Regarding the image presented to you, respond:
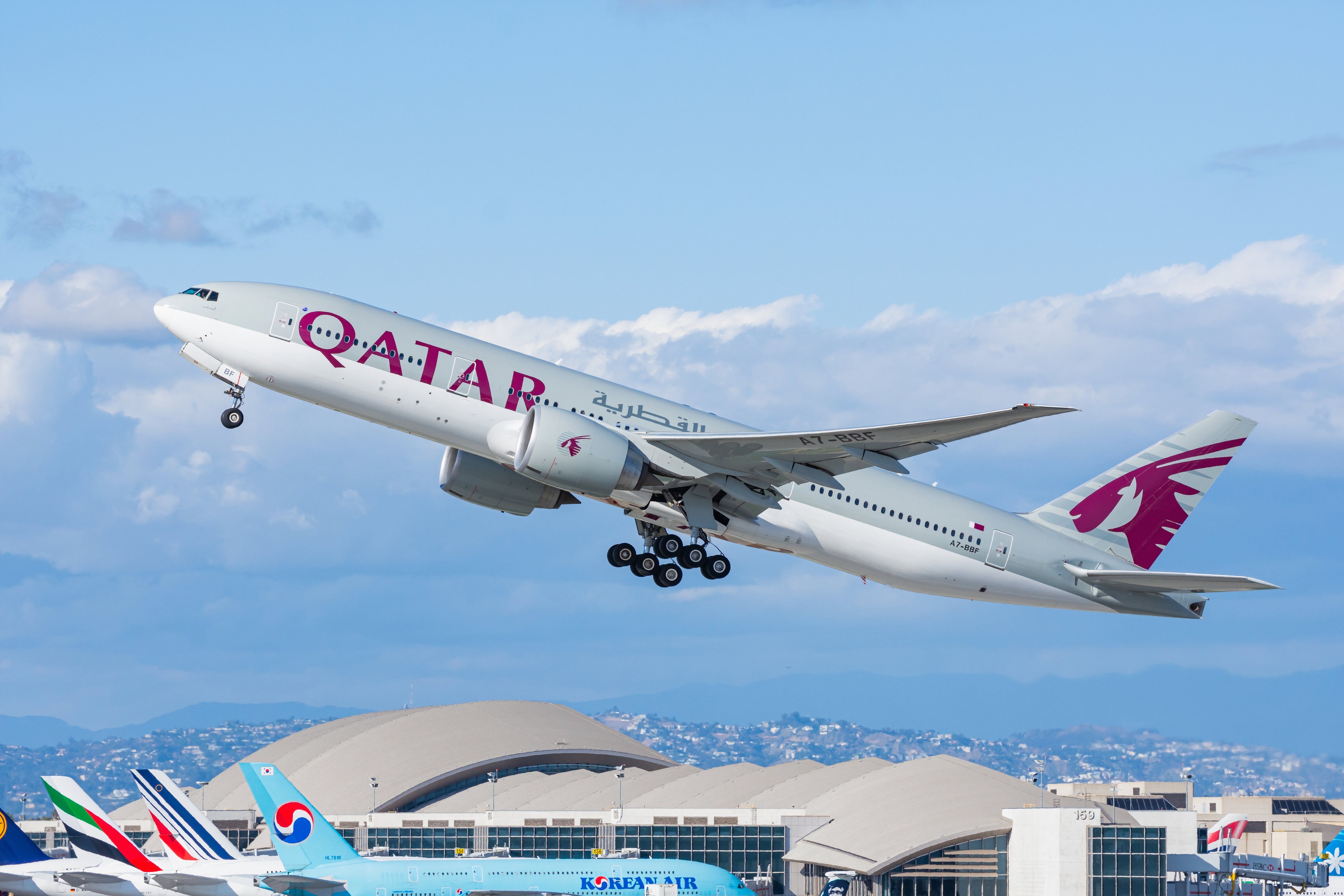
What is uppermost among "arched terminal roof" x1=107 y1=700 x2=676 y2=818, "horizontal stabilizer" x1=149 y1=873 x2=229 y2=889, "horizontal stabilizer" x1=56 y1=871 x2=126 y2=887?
"arched terminal roof" x1=107 y1=700 x2=676 y2=818

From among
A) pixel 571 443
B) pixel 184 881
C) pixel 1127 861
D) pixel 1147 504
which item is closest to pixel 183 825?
pixel 184 881

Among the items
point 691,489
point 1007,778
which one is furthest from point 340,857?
point 1007,778

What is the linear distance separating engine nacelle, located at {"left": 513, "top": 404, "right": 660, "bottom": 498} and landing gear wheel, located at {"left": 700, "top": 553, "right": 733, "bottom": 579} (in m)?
5.51

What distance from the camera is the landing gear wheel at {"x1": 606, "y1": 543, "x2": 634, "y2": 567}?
46625 millimetres

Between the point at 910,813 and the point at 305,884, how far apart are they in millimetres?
39388

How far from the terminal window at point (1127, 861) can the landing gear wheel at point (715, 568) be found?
31301 mm

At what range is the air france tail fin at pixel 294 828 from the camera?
5269 cm

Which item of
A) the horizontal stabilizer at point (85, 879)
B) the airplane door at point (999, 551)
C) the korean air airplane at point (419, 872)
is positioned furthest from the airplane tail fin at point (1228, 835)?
the horizontal stabilizer at point (85, 879)

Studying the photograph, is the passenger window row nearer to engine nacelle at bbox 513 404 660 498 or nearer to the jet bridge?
engine nacelle at bbox 513 404 660 498

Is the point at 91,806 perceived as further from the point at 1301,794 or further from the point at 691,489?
the point at 1301,794

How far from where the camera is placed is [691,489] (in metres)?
44.0

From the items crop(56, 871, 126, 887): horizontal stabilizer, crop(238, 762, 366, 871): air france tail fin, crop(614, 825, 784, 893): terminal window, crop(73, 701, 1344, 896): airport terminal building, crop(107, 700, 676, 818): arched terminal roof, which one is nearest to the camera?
crop(238, 762, 366, 871): air france tail fin

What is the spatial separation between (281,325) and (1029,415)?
1992cm

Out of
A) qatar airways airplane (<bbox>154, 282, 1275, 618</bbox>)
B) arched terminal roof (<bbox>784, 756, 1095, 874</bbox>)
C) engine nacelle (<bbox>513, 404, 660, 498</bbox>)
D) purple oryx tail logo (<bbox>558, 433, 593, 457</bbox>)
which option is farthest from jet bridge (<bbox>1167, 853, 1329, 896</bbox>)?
purple oryx tail logo (<bbox>558, 433, 593, 457</bbox>)
